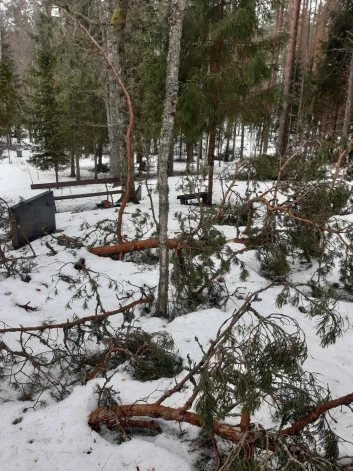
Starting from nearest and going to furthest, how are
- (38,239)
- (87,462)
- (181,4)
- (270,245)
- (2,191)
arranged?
(87,462) → (181,4) → (270,245) → (38,239) → (2,191)

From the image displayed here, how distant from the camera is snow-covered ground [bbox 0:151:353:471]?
2.44 m

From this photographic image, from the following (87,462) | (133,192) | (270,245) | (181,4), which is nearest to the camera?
(87,462)

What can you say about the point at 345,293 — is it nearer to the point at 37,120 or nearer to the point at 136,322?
the point at 136,322

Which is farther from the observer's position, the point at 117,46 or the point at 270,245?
the point at 117,46

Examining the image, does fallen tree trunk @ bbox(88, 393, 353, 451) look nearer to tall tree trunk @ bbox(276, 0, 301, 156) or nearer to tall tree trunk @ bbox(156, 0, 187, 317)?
tall tree trunk @ bbox(156, 0, 187, 317)

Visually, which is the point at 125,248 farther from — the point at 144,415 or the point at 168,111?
the point at 144,415

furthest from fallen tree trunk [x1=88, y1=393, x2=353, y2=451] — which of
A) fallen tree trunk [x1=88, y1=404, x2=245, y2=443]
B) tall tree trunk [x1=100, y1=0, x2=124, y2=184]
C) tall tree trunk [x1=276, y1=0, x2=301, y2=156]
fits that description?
tall tree trunk [x1=276, y1=0, x2=301, y2=156]

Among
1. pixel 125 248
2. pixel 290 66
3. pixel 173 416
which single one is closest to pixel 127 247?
pixel 125 248

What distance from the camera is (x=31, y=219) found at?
642 cm

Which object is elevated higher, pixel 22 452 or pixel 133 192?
pixel 133 192

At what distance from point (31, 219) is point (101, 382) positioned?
4334mm

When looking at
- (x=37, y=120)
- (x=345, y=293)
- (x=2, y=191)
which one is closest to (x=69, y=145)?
(x=37, y=120)

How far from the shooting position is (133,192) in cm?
930

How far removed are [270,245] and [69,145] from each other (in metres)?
13.7
